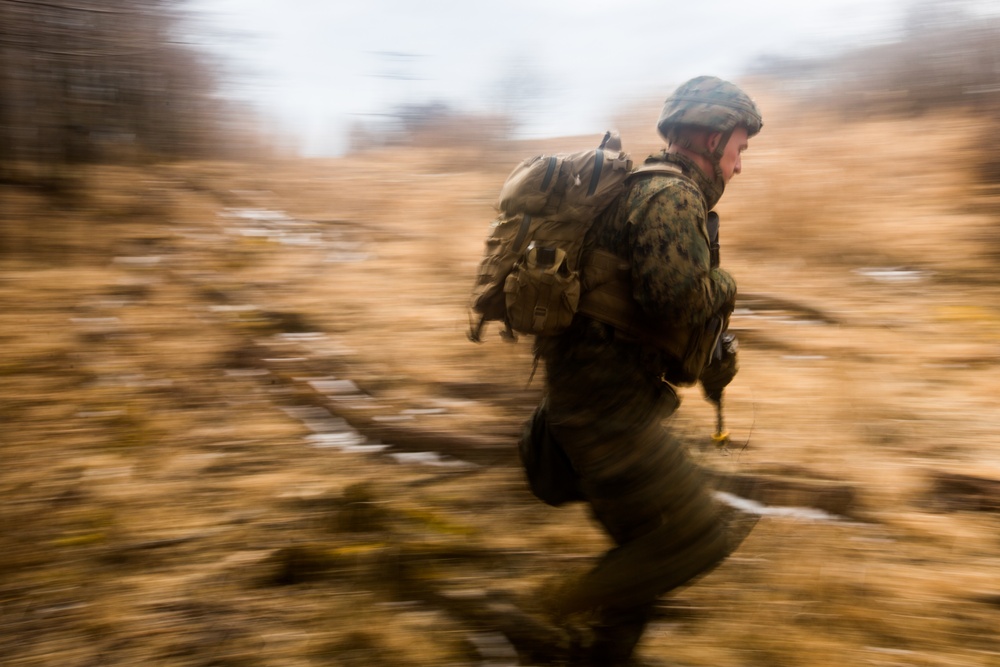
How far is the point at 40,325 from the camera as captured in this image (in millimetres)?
6031

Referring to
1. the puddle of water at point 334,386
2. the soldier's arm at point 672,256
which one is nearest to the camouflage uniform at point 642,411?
the soldier's arm at point 672,256

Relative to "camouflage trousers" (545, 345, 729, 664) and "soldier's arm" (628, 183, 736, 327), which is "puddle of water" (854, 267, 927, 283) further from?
"soldier's arm" (628, 183, 736, 327)

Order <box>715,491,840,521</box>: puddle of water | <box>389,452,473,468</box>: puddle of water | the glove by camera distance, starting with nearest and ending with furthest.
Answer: the glove → <box>715,491,840,521</box>: puddle of water → <box>389,452,473,468</box>: puddle of water

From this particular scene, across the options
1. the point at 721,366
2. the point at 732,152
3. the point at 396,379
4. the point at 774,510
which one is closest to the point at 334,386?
the point at 396,379

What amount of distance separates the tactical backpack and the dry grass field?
1.15m

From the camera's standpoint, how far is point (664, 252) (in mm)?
2430

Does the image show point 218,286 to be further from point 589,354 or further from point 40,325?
point 589,354

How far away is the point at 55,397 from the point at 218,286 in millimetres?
1929

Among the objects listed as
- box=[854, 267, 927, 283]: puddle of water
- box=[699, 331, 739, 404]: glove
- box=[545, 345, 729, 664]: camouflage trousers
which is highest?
box=[854, 267, 927, 283]: puddle of water

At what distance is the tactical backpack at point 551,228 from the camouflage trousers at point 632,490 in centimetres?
25

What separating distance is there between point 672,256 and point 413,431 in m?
2.60

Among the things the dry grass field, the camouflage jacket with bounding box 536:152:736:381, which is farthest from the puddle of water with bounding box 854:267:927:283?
the camouflage jacket with bounding box 536:152:736:381

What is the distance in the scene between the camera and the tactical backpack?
2.54m

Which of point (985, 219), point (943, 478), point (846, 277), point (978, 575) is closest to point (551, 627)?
point (978, 575)
